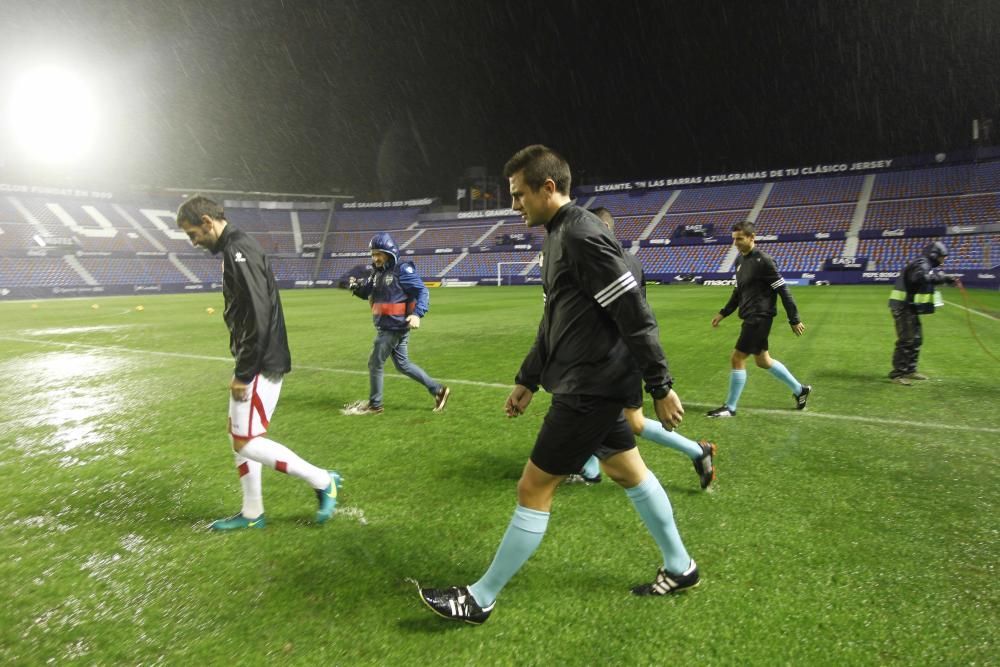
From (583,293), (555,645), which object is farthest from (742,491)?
(583,293)

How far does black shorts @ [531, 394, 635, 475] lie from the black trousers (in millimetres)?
8269

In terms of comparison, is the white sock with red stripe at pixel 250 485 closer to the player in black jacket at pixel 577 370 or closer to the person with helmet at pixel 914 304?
the player in black jacket at pixel 577 370

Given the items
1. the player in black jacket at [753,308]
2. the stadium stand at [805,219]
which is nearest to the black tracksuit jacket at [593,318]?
the player in black jacket at [753,308]

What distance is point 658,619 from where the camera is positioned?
2.75 metres

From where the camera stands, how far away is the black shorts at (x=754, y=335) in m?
6.45

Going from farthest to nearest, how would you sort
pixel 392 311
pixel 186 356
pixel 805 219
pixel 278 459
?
pixel 805 219, pixel 186 356, pixel 392 311, pixel 278 459

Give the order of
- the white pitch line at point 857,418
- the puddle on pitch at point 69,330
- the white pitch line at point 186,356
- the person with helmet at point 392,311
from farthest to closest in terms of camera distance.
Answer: the puddle on pitch at point 69,330, the white pitch line at point 186,356, the person with helmet at point 392,311, the white pitch line at point 857,418

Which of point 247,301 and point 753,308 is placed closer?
point 247,301

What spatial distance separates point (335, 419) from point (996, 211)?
5514 cm

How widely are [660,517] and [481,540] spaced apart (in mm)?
1319

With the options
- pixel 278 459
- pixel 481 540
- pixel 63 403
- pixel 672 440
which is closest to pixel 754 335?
pixel 672 440

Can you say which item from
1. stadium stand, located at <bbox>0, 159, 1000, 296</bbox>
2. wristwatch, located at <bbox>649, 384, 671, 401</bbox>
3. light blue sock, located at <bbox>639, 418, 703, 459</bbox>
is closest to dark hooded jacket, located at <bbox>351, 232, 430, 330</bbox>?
light blue sock, located at <bbox>639, 418, 703, 459</bbox>

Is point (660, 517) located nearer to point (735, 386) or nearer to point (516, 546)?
point (516, 546)

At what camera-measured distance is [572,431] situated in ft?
8.43
